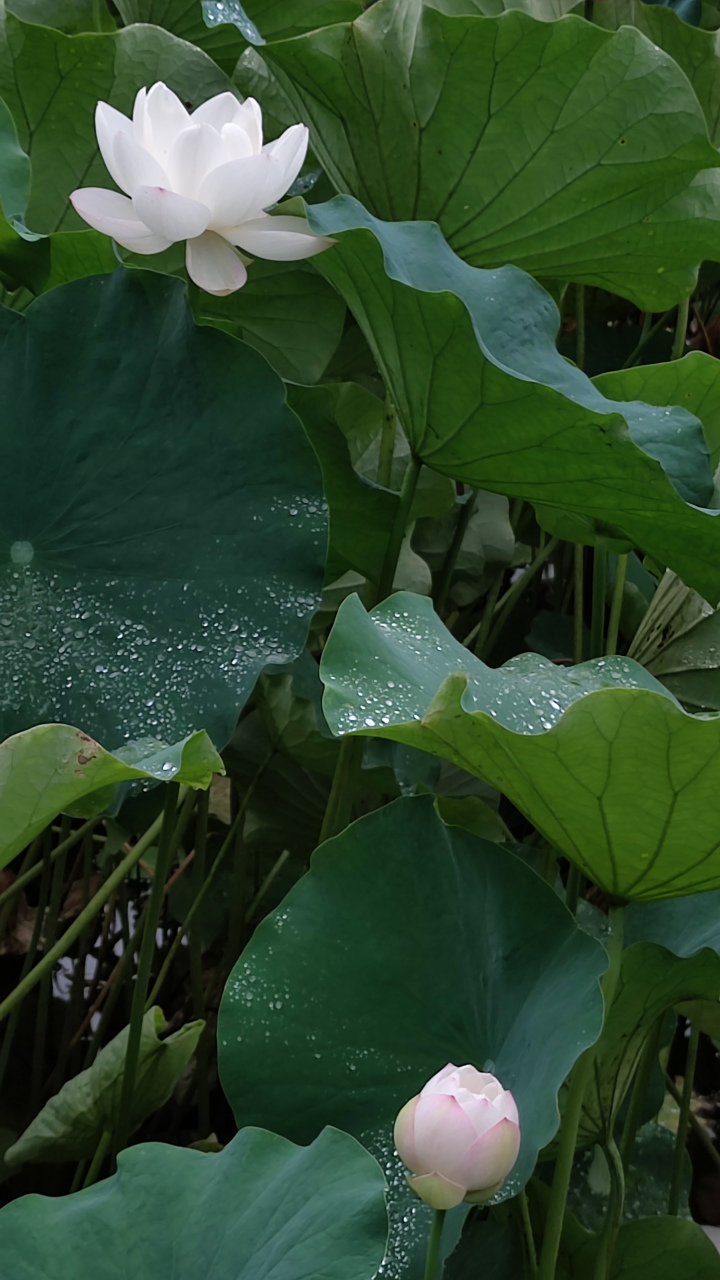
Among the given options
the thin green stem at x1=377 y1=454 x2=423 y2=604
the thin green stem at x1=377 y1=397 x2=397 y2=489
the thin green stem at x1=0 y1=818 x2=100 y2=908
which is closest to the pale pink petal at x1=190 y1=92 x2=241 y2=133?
the thin green stem at x1=377 y1=454 x2=423 y2=604

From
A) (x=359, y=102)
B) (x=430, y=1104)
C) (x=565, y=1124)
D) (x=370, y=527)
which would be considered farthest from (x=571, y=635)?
(x=430, y=1104)

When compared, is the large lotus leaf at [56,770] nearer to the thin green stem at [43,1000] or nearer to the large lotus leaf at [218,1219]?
the large lotus leaf at [218,1219]

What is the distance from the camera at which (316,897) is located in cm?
63

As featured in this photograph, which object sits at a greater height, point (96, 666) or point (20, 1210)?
point (96, 666)

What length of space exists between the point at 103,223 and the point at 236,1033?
446mm

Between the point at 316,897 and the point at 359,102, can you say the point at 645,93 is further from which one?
the point at 316,897

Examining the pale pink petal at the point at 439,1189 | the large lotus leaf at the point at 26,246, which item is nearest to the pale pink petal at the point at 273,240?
the large lotus leaf at the point at 26,246

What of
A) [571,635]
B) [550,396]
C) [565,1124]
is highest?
[550,396]

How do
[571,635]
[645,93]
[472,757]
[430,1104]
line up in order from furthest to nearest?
1. [571,635]
2. [645,93]
3. [472,757]
4. [430,1104]

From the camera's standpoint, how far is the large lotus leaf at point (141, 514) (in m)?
0.64

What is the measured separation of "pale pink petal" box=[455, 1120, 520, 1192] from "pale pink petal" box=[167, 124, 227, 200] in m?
0.48

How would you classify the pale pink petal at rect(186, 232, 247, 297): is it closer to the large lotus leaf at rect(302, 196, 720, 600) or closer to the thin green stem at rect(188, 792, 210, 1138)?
the large lotus leaf at rect(302, 196, 720, 600)

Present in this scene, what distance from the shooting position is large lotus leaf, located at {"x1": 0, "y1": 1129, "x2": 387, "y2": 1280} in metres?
0.46

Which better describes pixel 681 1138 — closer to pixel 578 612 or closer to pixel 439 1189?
pixel 578 612
